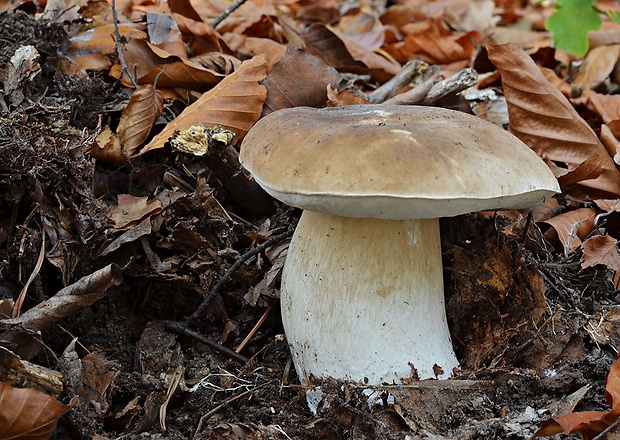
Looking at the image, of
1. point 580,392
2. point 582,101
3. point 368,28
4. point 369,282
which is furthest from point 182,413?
point 368,28

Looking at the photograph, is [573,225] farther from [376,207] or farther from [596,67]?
[596,67]

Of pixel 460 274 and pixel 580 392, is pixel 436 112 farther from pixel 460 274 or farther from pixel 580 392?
pixel 580 392

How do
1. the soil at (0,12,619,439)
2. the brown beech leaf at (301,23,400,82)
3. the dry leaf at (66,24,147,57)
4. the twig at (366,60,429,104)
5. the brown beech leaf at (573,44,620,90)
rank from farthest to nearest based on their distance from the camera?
the brown beech leaf at (573,44,620,90) < the brown beech leaf at (301,23,400,82) < the twig at (366,60,429,104) < the dry leaf at (66,24,147,57) < the soil at (0,12,619,439)

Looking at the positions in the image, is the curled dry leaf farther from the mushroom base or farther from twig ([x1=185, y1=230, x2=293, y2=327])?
the mushroom base

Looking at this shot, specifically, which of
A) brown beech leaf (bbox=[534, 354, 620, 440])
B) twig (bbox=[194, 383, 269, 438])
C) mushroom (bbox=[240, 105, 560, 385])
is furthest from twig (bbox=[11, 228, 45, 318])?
brown beech leaf (bbox=[534, 354, 620, 440])

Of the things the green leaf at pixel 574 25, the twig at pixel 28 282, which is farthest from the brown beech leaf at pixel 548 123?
the twig at pixel 28 282

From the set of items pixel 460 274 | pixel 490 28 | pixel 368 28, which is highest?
pixel 460 274
